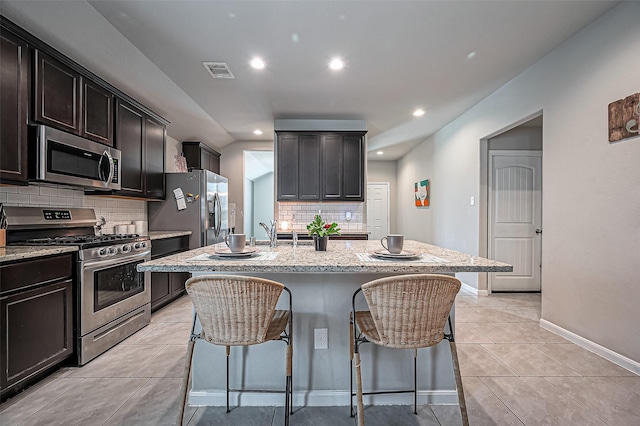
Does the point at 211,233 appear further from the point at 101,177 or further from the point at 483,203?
the point at 483,203

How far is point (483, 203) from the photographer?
4.13 meters

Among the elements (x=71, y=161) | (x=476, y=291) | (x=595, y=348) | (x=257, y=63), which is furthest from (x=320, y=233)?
(x=476, y=291)

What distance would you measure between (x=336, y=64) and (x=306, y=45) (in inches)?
16.8

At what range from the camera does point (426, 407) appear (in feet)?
5.86

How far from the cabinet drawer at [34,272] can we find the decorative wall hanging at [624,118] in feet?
13.2

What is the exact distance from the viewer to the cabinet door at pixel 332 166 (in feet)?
15.5

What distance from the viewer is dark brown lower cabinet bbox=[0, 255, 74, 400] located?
5.85 feet

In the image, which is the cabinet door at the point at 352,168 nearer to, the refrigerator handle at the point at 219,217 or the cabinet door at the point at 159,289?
the refrigerator handle at the point at 219,217

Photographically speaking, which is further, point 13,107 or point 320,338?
point 13,107

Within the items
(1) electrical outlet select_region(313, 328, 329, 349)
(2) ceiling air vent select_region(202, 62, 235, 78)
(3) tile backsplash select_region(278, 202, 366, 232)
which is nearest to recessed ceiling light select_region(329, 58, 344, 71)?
(2) ceiling air vent select_region(202, 62, 235, 78)

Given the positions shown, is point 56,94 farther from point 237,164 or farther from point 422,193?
point 422,193

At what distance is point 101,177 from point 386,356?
2.83 meters

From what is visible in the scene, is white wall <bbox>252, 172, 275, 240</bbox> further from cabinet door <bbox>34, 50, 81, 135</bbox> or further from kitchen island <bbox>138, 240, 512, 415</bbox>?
kitchen island <bbox>138, 240, 512, 415</bbox>

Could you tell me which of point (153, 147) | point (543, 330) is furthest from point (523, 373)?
point (153, 147)
